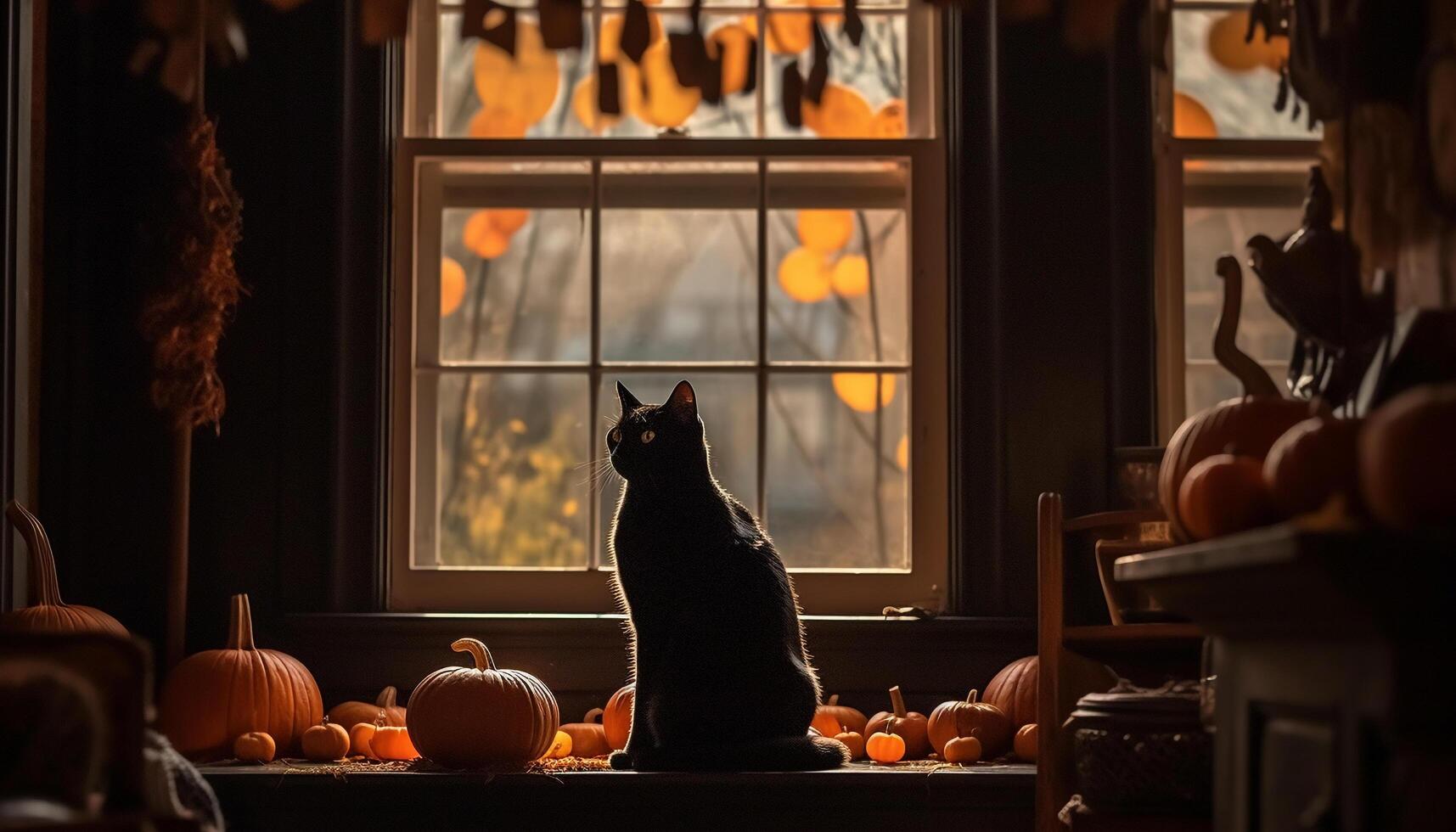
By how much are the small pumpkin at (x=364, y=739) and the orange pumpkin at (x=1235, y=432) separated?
5.76 feet

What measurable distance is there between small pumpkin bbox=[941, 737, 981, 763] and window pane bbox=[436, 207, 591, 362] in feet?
3.99

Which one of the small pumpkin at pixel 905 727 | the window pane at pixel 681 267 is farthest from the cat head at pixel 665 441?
the small pumpkin at pixel 905 727

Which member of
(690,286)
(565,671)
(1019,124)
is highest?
(1019,124)

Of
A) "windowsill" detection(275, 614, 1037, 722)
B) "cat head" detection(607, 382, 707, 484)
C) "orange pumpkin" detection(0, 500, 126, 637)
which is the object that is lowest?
"windowsill" detection(275, 614, 1037, 722)

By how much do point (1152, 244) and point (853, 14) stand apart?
196 cm

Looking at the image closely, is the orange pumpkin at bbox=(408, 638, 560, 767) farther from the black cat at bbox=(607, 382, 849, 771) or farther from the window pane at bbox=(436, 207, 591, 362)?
the window pane at bbox=(436, 207, 591, 362)

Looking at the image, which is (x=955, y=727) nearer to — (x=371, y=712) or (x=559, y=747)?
(x=559, y=747)

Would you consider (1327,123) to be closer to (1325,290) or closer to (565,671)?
(1325,290)

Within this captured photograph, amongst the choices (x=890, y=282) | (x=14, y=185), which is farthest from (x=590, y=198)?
(x=14, y=185)

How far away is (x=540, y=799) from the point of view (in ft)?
9.04

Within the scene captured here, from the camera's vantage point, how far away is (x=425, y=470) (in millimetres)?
3506

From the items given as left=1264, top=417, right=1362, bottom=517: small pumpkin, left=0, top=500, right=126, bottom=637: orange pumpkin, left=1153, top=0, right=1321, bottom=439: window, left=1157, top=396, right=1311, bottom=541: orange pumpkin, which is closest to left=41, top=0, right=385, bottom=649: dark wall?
left=0, top=500, right=126, bottom=637: orange pumpkin

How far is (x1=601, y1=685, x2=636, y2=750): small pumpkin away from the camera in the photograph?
3.08 metres

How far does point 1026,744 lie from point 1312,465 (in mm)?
1666
